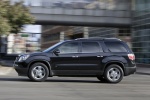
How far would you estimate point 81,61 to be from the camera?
54.7 ft

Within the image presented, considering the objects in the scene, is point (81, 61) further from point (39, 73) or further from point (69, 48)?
point (39, 73)

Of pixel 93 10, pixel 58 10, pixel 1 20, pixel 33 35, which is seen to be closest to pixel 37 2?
pixel 58 10

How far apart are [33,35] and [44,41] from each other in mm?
53714

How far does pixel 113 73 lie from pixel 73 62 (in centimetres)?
163

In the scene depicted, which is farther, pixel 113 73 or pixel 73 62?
pixel 113 73

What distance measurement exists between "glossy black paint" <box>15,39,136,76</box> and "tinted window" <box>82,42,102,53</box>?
139 mm

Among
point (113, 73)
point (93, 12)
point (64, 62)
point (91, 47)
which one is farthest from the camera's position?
point (93, 12)

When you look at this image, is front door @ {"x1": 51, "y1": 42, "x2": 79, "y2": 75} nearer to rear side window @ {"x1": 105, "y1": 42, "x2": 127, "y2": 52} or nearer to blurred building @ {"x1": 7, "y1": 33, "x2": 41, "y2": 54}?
rear side window @ {"x1": 105, "y1": 42, "x2": 127, "y2": 52}

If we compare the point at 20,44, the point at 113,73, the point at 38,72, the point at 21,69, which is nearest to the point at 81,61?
the point at 113,73

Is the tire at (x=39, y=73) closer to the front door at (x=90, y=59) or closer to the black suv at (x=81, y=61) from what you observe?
the black suv at (x=81, y=61)

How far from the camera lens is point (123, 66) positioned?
1700 cm

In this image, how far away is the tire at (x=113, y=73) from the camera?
662 inches

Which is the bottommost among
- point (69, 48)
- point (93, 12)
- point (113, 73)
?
point (113, 73)

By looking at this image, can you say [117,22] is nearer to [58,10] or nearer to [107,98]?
[58,10]
